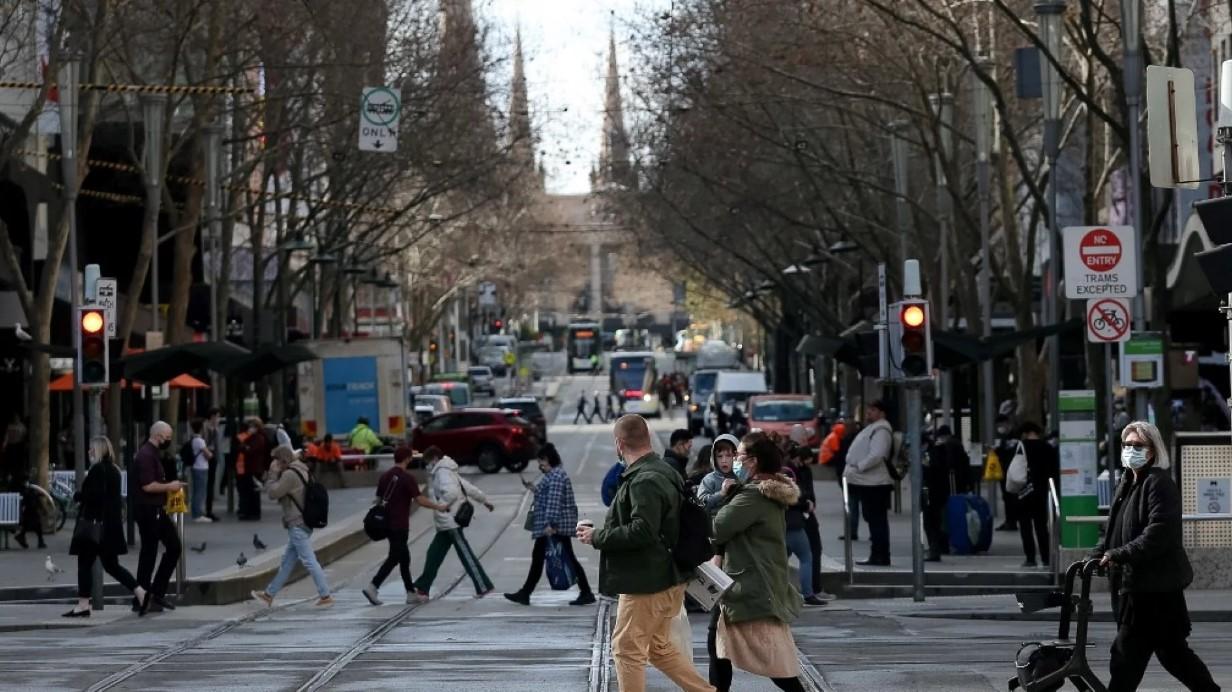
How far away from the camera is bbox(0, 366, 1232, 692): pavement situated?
1484 centimetres

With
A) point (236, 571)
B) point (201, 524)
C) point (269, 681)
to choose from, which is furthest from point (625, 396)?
point (269, 681)

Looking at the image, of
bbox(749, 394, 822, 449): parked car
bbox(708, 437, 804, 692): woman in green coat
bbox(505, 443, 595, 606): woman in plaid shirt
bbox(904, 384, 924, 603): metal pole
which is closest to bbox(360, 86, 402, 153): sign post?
bbox(749, 394, 822, 449): parked car

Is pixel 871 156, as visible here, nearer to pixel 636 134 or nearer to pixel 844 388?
pixel 636 134

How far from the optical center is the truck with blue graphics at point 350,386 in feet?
172

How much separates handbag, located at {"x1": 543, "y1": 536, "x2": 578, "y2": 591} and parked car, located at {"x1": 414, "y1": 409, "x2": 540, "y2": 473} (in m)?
33.9

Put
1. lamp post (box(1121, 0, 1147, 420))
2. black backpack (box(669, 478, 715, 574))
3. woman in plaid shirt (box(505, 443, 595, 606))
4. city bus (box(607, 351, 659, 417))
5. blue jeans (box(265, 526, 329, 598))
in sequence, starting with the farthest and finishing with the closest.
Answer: city bus (box(607, 351, 659, 417)) → lamp post (box(1121, 0, 1147, 420)) → blue jeans (box(265, 526, 329, 598)) → woman in plaid shirt (box(505, 443, 595, 606)) → black backpack (box(669, 478, 715, 574))

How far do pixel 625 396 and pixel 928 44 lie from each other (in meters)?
72.9

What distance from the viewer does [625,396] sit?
354ft

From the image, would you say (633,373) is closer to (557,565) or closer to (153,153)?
(153,153)

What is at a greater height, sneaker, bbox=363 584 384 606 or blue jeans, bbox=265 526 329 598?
blue jeans, bbox=265 526 329 598

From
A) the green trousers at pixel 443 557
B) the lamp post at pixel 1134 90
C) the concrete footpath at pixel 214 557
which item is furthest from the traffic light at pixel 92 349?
the lamp post at pixel 1134 90

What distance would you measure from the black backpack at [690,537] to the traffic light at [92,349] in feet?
39.8

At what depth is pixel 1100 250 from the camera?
21.7 metres

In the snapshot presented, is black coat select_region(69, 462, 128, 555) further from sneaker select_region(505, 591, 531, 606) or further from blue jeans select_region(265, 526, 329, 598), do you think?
sneaker select_region(505, 591, 531, 606)
